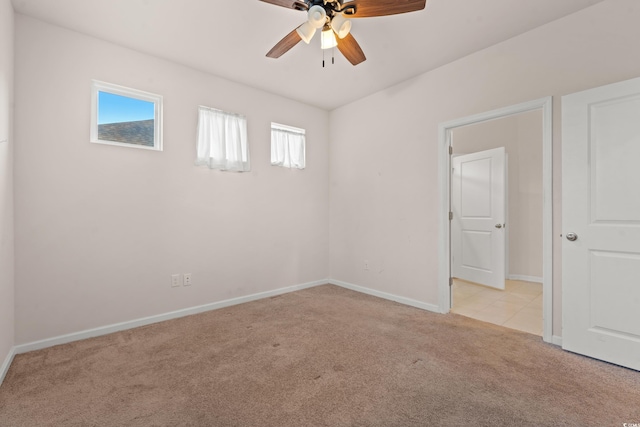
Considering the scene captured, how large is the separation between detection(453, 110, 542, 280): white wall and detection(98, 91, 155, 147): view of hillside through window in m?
4.32

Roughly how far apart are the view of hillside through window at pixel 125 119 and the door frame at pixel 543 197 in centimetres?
316

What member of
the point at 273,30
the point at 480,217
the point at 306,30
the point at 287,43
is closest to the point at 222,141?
the point at 273,30

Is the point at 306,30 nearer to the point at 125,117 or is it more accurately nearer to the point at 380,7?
the point at 380,7

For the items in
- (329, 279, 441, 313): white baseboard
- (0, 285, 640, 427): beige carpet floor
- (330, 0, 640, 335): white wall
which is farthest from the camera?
(329, 279, 441, 313): white baseboard

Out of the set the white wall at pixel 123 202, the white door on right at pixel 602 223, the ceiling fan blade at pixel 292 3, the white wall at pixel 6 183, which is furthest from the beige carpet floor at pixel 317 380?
the ceiling fan blade at pixel 292 3

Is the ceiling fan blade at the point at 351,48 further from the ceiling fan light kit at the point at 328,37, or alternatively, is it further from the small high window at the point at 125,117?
the small high window at the point at 125,117

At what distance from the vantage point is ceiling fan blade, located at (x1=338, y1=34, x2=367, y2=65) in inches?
88.1

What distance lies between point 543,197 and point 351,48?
214 cm

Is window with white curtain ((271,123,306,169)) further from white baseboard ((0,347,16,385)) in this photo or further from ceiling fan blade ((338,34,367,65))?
white baseboard ((0,347,16,385))

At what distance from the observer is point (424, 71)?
3.36 m

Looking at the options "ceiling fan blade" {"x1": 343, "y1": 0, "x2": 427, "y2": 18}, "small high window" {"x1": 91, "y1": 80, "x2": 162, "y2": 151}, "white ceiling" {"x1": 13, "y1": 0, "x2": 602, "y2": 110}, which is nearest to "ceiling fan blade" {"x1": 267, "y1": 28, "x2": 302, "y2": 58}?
"white ceiling" {"x1": 13, "y1": 0, "x2": 602, "y2": 110}

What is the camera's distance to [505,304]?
3.56m

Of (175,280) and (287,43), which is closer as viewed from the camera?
(287,43)

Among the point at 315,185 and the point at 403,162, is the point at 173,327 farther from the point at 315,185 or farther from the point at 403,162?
the point at 403,162
